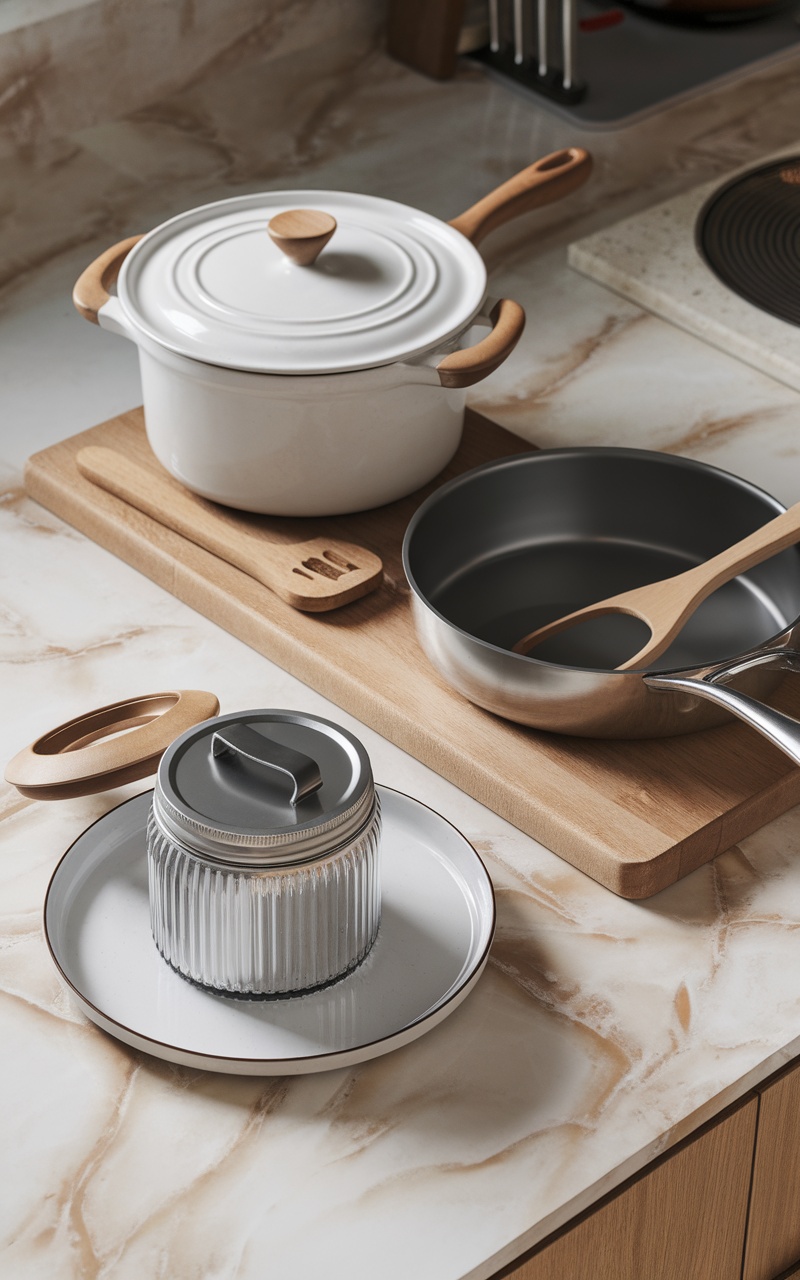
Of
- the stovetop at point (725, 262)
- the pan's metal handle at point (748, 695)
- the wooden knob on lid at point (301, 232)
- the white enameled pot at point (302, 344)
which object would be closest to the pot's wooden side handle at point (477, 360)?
the white enameled pot at point (302, 344)

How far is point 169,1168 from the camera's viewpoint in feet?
2.09

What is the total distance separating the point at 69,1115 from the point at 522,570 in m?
0.46

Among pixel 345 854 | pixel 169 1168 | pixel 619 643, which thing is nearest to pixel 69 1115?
pixel 169 1168

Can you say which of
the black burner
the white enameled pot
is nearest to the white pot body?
the white enameled pot

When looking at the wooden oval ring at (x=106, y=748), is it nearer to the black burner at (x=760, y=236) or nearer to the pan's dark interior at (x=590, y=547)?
the pan's dark interior at (x=590, y=547)

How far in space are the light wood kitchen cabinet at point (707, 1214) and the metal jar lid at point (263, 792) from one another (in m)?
0.20

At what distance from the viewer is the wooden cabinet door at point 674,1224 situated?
0.67 m

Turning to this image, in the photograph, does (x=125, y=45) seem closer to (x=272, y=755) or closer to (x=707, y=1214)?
(x=272, y=755)

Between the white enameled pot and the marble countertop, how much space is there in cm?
12

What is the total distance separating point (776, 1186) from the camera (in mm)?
784

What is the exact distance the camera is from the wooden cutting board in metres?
0.78

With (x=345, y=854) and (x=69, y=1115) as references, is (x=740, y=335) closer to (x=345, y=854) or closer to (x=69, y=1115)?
(x=345, y=854)

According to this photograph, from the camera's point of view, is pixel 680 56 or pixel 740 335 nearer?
pixel 740 335

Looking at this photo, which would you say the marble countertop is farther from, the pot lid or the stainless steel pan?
the pot lid
